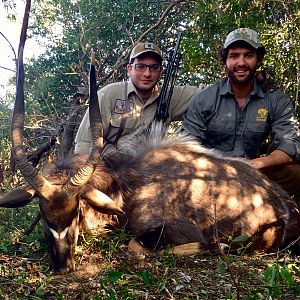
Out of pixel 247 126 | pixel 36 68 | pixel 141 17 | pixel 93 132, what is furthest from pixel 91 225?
pixel 36 68

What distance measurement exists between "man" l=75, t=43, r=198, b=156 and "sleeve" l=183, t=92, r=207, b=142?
0.36 meters

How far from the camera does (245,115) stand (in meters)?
4.85

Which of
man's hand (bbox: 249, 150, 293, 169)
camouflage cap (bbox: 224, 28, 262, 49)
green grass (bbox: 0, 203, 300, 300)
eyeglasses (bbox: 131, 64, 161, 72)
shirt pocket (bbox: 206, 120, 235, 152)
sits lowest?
green grass (bbox: 0, 203, 300, 300)

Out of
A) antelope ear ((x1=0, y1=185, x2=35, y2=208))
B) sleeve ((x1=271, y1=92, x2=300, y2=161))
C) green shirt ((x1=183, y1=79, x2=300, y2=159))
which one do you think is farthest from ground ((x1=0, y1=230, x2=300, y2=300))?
green shirt ((x1=183, y1=79, x2=300, y2=159))

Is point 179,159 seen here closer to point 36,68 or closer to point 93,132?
point 93,132

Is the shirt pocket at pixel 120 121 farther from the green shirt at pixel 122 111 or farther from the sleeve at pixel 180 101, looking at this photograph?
the sleeve at pixel 180 101

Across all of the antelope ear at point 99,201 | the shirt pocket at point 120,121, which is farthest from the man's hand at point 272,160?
the antelope ear at point 99,201

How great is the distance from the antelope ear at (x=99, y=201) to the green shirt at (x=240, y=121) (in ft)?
5.06

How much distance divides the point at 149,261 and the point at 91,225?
2.16 ft

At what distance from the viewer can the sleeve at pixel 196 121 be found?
493 centimetres

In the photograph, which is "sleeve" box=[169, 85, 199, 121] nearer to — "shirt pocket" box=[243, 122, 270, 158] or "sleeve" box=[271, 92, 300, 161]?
"shirt pocket" box=[243, 122, 270, 158]

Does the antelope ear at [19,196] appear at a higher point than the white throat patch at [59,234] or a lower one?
higher

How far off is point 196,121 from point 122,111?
0.82m

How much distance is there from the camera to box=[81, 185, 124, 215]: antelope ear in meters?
3.57
